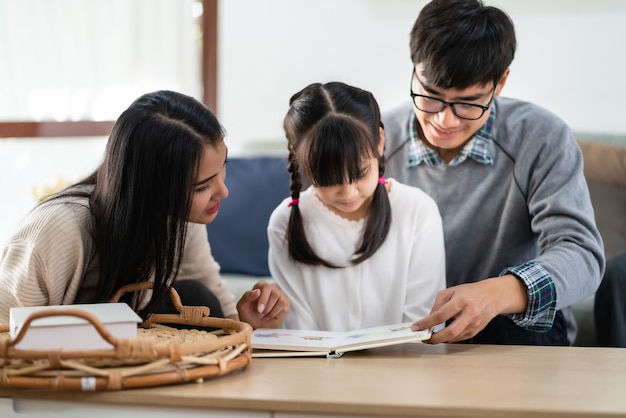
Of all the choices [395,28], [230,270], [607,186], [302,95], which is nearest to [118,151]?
[302,95]

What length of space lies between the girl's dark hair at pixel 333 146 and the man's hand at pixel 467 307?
0.30 metres

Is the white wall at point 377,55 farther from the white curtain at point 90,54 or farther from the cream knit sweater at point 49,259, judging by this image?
the cream knit sweater at point 49,259

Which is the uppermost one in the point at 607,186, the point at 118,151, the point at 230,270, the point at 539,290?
the point at 118,151

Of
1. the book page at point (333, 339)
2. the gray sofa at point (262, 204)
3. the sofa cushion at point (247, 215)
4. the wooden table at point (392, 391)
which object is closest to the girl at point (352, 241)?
the book page at point (333, 339)

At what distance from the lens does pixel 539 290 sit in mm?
1434

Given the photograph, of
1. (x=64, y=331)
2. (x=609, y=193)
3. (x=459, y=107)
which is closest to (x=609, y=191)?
(x=609, y=193)

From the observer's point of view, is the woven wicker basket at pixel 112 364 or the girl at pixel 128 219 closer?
the woven wicker basket at pixel 112 364

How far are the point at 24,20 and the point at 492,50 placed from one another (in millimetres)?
1768

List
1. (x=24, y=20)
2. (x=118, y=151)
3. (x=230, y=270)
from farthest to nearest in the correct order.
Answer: (x=24, y=20)
(x=230, y=270)
(x=118, y=151)

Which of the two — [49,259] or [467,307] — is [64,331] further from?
[467,307]

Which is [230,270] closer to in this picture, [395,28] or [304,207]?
[304,207]

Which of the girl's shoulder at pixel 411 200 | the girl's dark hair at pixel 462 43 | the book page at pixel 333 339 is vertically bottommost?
the book page at pixel 333 339

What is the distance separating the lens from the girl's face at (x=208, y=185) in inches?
55.6

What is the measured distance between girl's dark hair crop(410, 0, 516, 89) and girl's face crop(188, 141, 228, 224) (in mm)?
464
